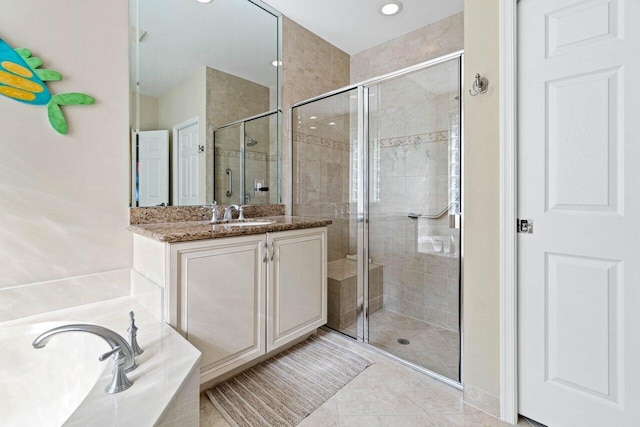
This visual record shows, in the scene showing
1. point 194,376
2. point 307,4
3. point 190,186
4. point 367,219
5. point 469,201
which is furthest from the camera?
point 307,4

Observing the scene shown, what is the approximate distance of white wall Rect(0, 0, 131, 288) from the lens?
4.73 ft

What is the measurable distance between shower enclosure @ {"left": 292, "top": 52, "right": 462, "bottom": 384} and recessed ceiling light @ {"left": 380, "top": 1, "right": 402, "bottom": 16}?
848 millimetres

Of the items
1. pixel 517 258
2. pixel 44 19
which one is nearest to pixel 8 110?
pixel 44 19

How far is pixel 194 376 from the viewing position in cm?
119

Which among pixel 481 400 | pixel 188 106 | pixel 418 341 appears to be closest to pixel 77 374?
pixel 188 106

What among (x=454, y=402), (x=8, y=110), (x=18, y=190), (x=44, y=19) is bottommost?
(x=454, y=402)

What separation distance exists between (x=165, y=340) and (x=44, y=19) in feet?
5.57

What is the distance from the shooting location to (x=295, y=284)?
2006mm

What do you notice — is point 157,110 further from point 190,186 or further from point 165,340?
point 165,340

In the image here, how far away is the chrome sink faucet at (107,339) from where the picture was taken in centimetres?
97

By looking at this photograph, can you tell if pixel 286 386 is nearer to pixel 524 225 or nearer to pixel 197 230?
pixel 197 230

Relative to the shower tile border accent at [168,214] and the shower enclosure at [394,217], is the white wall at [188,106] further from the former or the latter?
the shower enclosure at [394,217]

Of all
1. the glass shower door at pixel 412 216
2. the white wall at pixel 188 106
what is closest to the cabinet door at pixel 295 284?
the glass shower door at pixel 412 216

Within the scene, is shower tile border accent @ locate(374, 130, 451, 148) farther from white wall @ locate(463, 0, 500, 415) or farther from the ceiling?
the ceiling
